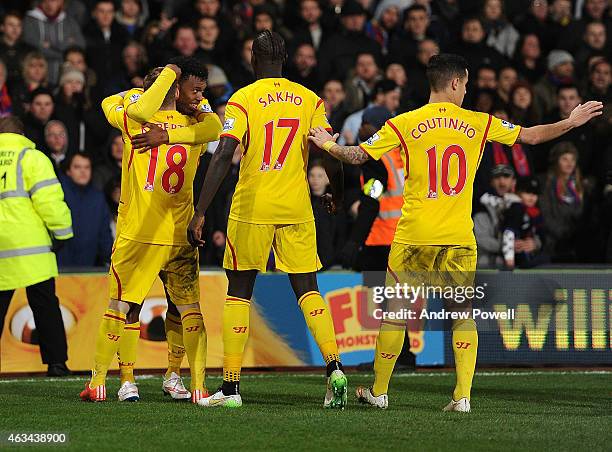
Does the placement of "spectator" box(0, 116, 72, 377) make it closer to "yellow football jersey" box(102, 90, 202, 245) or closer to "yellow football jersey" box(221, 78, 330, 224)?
"yellow football jersey" box(102, 90, 202, 245)

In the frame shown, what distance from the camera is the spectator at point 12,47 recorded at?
650 inches

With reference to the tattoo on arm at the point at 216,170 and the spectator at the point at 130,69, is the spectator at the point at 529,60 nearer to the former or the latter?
the spectator at the point at 130,69

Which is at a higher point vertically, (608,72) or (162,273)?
(608,72)

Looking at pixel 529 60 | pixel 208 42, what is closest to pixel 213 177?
pixel 208 42

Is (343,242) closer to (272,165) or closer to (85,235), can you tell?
(85,235)

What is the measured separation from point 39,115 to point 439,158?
7316 mm

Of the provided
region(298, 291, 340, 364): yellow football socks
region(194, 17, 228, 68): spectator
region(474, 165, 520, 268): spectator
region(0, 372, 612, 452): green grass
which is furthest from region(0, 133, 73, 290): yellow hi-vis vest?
region(194, 17, 228, 68): spectator

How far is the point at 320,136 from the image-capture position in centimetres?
952

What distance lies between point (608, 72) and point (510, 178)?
3.31m

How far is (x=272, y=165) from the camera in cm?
960

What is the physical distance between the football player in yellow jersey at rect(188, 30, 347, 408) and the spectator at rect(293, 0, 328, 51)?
8329mm

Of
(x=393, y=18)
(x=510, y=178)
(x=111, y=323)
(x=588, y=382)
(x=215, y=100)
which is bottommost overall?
(x=588, y=382)

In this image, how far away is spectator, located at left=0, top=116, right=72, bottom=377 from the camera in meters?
11.7

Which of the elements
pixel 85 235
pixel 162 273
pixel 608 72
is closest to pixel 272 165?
pixel 162 273
